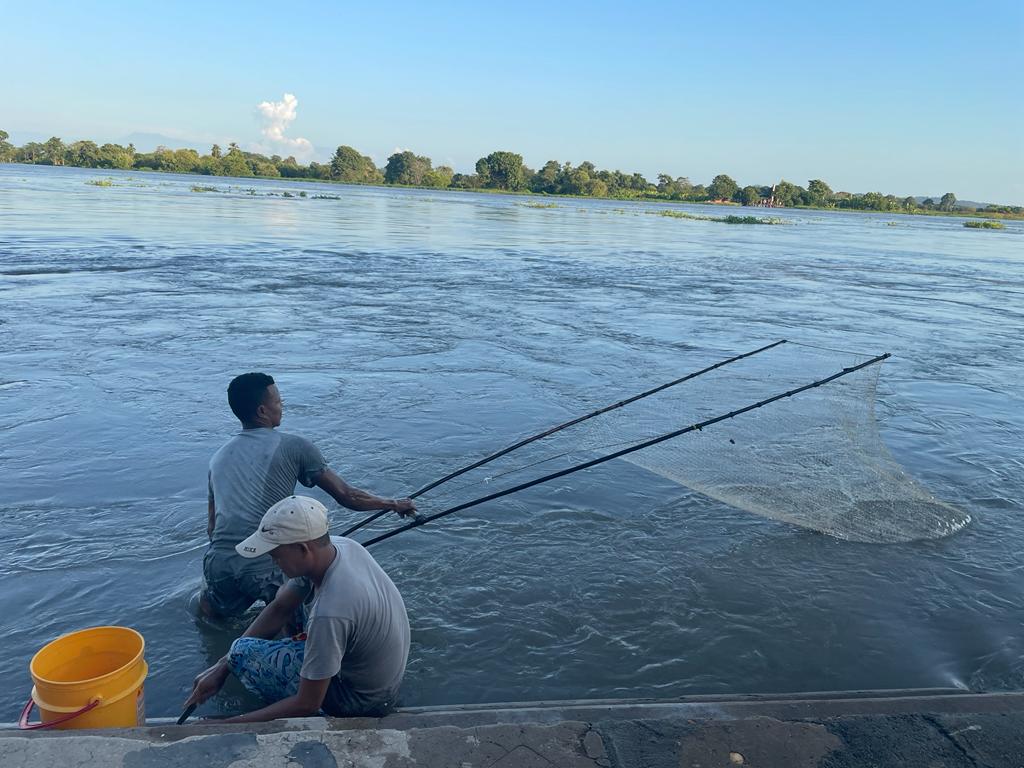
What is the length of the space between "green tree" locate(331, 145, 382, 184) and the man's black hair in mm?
140871

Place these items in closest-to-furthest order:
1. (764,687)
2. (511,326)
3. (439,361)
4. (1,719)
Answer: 1. (1,719)
2. (764,687)
3. (439,361)
4. (511,326)

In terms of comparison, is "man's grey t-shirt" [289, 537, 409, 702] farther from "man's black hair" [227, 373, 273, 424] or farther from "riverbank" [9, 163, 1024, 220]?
"riverbank" [9, 163, 1024, 220]

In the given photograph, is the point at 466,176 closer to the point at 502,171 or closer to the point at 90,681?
the point at 502,171

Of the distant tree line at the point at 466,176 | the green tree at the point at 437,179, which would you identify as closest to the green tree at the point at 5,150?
the distant tree line at the point at 466,176

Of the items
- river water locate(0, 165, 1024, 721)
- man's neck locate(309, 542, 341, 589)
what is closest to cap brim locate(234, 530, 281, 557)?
man's neck locate(309, 542, 341, 589)

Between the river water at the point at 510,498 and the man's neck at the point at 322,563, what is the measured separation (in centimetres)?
130

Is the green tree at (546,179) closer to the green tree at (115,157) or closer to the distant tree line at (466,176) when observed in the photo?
the distant tree line at (466,176)

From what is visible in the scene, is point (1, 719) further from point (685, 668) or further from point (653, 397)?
point (653, 397)

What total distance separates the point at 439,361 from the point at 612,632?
22.5 feet

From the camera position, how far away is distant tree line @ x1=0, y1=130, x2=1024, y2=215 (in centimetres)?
12000

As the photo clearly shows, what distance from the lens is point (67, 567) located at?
5.20 meters

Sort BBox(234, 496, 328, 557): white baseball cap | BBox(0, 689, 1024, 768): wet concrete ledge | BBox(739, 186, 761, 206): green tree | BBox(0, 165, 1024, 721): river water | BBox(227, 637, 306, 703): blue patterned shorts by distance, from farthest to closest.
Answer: BBox(739, 186, 761, 206): green tree, BBox(0, 165, 1024, 721): river water, BBox(227, 637, 306, 703): blue patterned shorts, BBox(234, 496, 328, 557): white baseball cap, BBox(0, 689, 1024, 768): wet concrete ledge

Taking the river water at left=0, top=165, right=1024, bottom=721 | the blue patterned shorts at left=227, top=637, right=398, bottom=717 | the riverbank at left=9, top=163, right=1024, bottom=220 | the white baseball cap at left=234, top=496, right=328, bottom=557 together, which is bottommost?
the river water at left=0, top=165, right=1024, bottom=721

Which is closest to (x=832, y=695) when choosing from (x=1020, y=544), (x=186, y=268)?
(x=1020, y=544)
